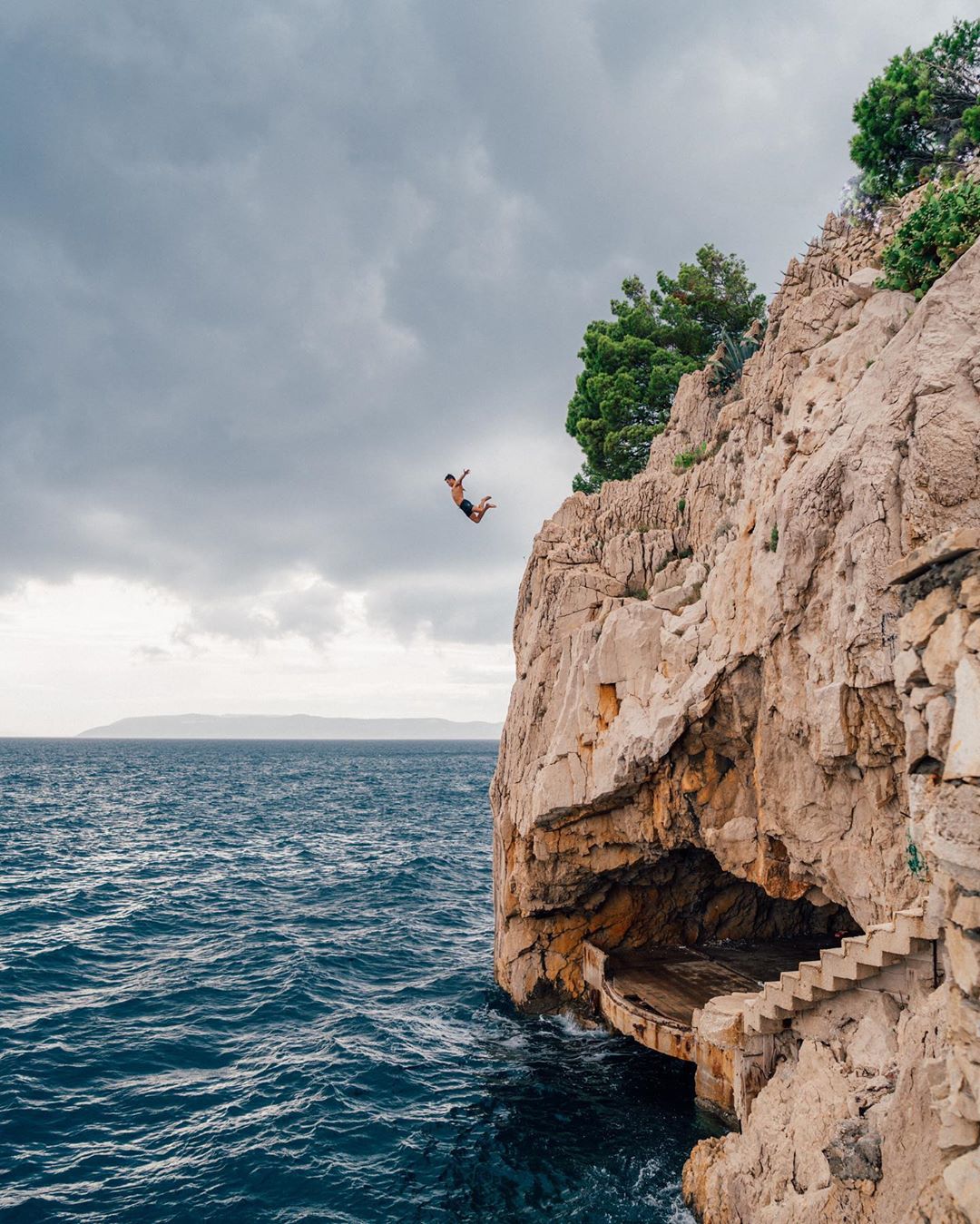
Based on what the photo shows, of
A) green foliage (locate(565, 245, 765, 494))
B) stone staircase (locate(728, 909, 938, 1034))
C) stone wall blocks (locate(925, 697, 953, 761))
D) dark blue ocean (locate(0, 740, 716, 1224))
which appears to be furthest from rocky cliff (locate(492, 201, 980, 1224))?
green foliage (locate(565, 245, 765, 494))

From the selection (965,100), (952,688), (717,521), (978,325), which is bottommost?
(952,688)

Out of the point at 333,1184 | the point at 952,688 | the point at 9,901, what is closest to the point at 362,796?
the point at 9,901

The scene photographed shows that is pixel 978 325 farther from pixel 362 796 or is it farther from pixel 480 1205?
pixel 362 796

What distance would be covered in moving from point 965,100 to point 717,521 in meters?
18.0

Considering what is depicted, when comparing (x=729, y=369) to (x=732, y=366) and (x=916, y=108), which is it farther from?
(x=916, y=108)

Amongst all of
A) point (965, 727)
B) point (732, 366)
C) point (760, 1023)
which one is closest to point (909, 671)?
point (965, 727)

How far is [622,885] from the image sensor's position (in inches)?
1011

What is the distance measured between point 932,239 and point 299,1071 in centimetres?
2622

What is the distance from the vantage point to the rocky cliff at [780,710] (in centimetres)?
1141

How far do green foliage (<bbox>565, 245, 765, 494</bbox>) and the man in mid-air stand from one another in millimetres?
13108

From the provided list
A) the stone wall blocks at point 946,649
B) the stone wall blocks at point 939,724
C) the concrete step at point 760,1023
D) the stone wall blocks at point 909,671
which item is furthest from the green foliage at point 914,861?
the stone wall blocks at point 946,649

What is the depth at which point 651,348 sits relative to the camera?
35844 millimetres

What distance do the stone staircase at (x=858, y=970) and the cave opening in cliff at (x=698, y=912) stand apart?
11.3 m

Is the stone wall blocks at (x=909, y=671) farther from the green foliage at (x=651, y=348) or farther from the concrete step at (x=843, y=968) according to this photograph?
the green foliage at (x=651, y=348)
